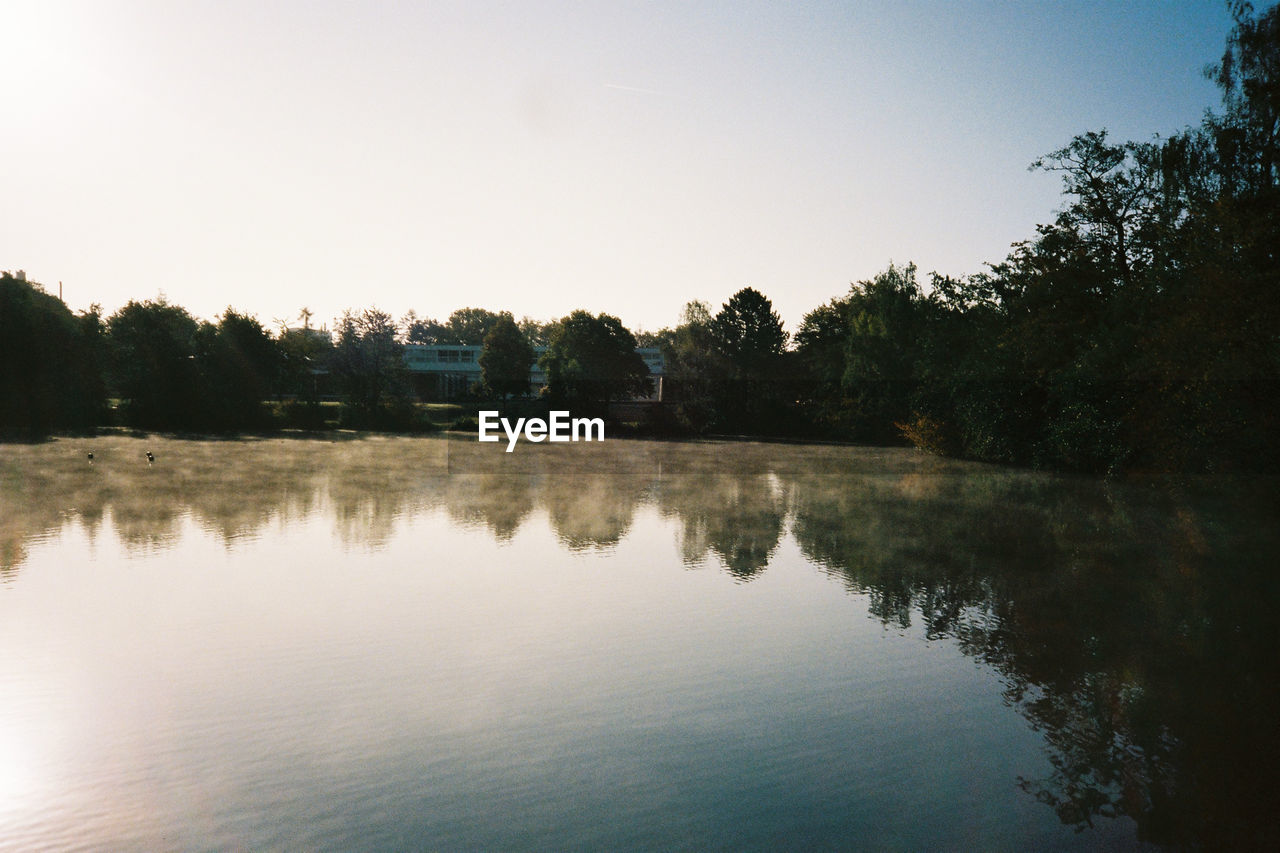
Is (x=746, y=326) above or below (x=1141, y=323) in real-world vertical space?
above

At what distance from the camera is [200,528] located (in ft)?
51.2

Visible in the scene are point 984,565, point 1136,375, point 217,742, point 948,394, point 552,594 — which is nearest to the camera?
point 217,742

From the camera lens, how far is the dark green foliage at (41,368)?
148ft

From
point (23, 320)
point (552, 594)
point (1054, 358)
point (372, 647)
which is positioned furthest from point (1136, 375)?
point (23, 320)

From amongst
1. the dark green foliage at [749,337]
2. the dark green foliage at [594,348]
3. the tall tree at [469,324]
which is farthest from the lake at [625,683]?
the tall tree at [469,324]

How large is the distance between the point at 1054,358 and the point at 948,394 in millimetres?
8052

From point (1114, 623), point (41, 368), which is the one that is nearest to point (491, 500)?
point (1114, 623)

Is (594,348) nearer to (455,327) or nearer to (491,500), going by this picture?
(491,500)

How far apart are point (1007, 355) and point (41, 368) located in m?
50.5

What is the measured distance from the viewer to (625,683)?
25.7 feet

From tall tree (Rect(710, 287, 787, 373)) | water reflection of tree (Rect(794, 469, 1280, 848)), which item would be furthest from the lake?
tall tree (Rect(710, 287, 787, 373))

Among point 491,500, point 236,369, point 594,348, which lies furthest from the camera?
point 594,348

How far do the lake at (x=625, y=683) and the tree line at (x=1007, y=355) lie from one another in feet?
18.5

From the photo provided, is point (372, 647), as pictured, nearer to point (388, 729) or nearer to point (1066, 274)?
point (388, 729)
